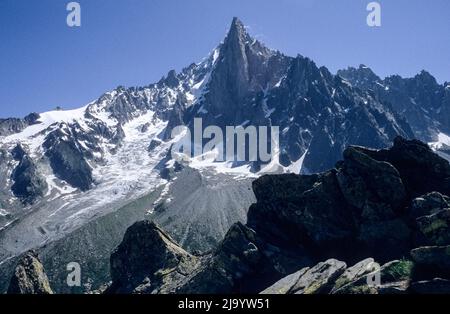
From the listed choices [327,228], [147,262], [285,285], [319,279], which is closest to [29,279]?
[147,262]

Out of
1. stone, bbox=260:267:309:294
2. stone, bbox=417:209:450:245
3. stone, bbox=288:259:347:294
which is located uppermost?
stone, bbox=417:209:450:245

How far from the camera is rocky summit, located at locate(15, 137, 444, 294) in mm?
50062

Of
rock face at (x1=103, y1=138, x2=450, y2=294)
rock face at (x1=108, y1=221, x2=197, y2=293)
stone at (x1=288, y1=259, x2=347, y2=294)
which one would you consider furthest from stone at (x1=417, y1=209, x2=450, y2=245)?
rock face at (x1=108, y1=221, x2=197, y2=293)

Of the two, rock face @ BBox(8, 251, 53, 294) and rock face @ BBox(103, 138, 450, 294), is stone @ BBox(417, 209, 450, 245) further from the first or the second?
rock face @ BBox(8, 251, 53, 294)

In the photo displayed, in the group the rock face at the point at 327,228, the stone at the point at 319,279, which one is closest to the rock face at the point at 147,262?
the rock face at the point at 327,228

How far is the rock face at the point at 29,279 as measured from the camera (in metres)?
67.2

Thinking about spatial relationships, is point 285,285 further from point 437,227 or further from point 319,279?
point 437,227

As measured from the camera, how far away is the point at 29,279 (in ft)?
227

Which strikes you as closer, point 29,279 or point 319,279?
point 319,279

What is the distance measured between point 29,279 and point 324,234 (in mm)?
39111

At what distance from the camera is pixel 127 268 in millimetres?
72000

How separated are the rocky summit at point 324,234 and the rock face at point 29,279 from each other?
9.99 m

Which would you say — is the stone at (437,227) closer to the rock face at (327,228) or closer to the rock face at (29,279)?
the rock face at (327,228)

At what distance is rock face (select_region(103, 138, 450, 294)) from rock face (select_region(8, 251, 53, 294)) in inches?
517
